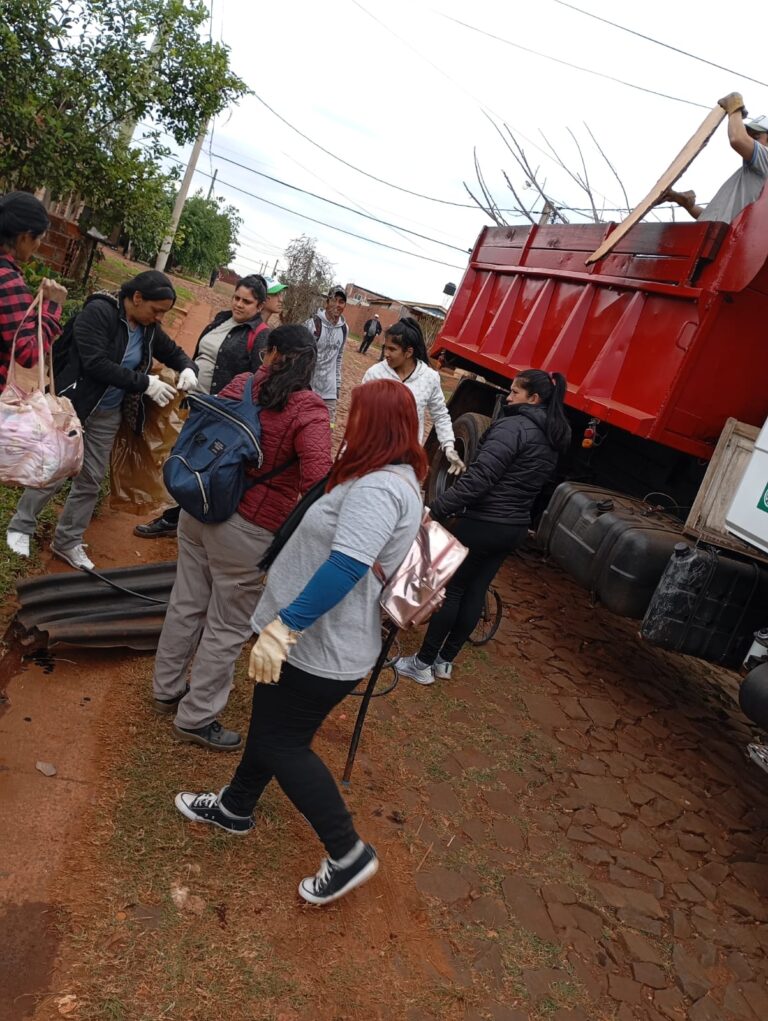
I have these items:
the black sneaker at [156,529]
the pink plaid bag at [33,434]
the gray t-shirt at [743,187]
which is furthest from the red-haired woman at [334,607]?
the gray t-shirt at [743,187]

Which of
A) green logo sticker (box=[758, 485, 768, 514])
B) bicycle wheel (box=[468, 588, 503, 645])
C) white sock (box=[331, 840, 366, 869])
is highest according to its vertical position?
green logo sticker (box=[758, 485, 768, 514])

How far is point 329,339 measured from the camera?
6633 mm

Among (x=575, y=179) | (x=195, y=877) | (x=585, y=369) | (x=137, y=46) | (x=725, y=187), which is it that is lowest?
(x=195, y=877)

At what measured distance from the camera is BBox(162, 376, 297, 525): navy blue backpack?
272 cm

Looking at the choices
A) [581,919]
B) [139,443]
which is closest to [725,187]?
[139,443]

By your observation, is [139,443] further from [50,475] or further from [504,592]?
[504,592]

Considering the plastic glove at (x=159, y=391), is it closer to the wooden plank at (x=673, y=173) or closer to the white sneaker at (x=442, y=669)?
the white sneaker at (x=442, y=669)

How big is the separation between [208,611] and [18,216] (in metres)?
1.72

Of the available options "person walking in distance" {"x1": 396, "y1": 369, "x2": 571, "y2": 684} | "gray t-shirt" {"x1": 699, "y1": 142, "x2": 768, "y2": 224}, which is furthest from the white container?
"gray t-shirt" {"x1": 699, "y1": 142, "x2": 768, "y2": 224}

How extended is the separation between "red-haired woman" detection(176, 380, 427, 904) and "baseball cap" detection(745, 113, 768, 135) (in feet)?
11.3

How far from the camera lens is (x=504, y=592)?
6.35m

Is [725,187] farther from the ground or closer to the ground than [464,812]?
farther from the ground

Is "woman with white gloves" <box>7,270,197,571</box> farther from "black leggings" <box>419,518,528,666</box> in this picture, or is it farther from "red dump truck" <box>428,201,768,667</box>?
"red dump truck" <box>428,201,768,667</box>

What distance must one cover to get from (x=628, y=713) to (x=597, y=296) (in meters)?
2.89
